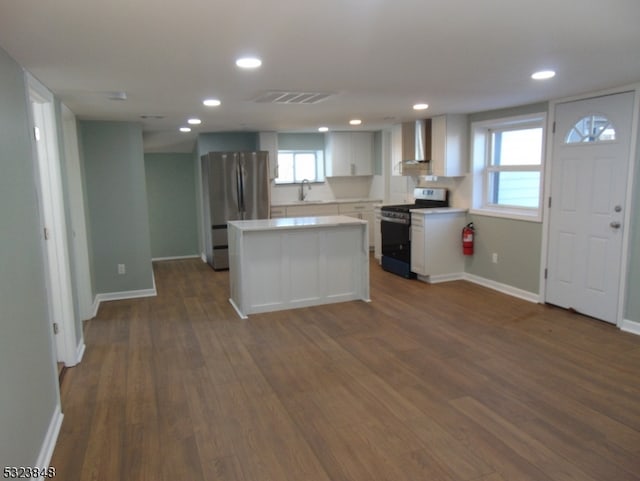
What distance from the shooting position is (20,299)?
2.16 m

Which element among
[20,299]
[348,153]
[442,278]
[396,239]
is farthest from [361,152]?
[20,299]

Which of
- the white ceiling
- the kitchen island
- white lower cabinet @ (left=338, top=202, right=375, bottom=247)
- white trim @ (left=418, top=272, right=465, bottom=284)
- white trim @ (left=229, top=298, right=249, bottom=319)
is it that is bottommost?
white trim @ (left=229, top=298, right=249, bottom=319)

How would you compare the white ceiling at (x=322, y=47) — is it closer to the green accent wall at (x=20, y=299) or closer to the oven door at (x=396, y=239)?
the green accent wall at (x=20, y=299)

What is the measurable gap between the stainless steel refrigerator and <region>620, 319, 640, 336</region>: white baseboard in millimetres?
4746

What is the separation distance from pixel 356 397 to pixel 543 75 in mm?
2629

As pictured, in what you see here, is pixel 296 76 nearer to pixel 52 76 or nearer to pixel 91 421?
pixel 52 76

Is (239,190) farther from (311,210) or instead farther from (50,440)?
(50,440)

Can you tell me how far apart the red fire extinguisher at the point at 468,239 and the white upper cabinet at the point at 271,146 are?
321 cm

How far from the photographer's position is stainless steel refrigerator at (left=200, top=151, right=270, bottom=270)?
6723 millimetres

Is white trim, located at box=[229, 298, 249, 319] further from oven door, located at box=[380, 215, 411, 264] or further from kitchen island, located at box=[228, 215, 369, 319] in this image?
oven door, located at box=[380, 215, 411, 264]

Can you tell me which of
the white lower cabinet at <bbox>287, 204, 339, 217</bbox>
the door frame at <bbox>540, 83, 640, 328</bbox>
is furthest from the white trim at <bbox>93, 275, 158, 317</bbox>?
the door frame at <bbox>540, 83, 640, 328</bbox>

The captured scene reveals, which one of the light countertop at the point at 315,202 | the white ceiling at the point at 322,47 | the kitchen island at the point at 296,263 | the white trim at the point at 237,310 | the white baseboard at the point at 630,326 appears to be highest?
the white ceiling at the point at 322,47

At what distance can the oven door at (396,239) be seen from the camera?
19.8 ft

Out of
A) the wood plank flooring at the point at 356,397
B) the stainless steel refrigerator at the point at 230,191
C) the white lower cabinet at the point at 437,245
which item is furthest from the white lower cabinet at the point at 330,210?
the wood plank flooring at the point at 356,397
